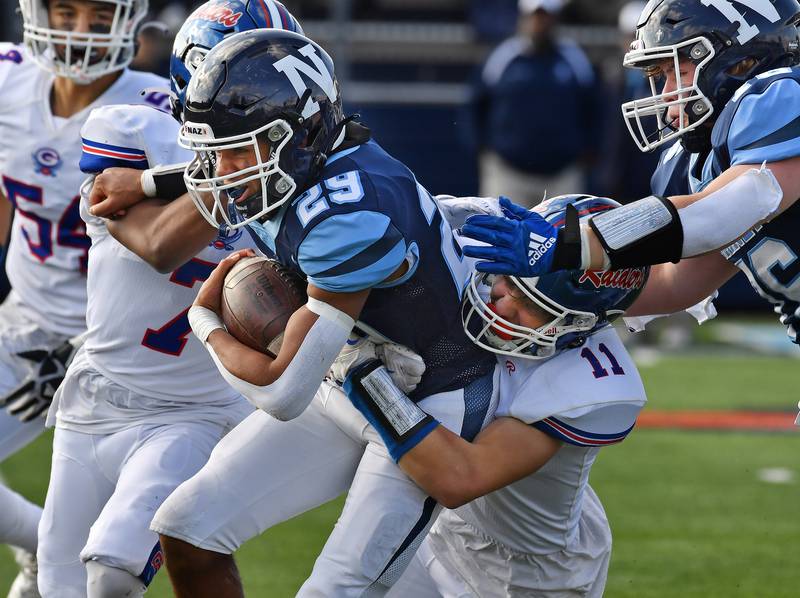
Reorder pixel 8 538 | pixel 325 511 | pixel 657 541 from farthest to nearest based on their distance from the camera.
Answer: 1. pixel 325 511
2. pixel 657 541
3. pixel 8 538

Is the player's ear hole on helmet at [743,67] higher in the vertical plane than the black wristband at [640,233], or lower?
higher

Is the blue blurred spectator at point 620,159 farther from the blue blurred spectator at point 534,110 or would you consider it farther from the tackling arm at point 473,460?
the tackling arm at point 473,460

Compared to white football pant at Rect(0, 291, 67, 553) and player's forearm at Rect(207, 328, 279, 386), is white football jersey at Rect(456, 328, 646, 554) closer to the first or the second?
player's forearm at Rect(207, 328, 279, 386)

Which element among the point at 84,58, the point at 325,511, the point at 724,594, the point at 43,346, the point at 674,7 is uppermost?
the point at 674,7

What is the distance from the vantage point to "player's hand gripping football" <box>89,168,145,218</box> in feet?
11.2

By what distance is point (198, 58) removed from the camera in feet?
11.9

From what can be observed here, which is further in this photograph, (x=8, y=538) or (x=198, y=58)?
(x=8, y=538)

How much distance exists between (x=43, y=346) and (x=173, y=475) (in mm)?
1079

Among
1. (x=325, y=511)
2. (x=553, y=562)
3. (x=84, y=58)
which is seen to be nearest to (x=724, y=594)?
(x=553, y=562)

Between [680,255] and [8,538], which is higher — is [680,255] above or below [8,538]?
above

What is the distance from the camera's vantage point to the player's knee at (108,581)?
3.29 meters

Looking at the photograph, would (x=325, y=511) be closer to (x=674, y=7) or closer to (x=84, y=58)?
(x=84, y=58)

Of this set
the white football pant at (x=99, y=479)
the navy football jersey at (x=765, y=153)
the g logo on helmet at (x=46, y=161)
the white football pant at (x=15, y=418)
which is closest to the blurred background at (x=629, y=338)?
the white football pant at (x=15, y=418)

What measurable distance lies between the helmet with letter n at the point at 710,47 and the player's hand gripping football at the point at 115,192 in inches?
50.9
